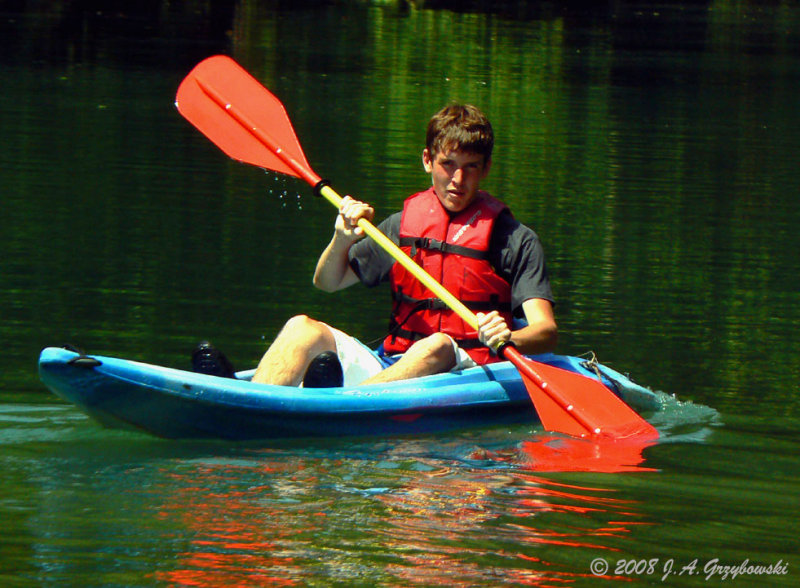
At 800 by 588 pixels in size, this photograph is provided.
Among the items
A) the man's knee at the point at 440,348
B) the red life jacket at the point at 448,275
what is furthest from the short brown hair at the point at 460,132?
the man's knee at the point at 440,348

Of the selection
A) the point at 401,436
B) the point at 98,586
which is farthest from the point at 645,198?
the point at 98,586

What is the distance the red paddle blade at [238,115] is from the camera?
6.21 metres

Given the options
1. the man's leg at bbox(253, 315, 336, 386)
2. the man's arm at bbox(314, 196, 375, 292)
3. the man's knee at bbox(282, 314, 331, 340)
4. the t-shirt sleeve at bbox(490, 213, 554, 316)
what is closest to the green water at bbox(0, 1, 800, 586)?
the man's leg at bbox(253, 315, 336, 386)

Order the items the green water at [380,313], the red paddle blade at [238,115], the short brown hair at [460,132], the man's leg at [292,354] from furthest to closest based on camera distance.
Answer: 1. the red paddle blade at [238,115]
2. the short brown hair at [460,132]
3. the man's leg at [292,354]
4. the green water at [380,313]

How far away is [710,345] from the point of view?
22.5 ft

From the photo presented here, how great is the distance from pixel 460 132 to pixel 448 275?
541mm

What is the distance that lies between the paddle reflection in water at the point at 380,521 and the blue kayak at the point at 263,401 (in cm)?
17

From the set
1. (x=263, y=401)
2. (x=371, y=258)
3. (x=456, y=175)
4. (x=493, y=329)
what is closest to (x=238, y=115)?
(x=371, y=258)

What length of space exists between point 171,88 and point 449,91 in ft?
11.3

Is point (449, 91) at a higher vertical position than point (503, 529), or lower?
higher

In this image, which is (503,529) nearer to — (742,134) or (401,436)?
(401,436)

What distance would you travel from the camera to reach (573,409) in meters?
5.07

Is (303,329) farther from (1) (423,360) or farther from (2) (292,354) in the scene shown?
(1) (423,360)

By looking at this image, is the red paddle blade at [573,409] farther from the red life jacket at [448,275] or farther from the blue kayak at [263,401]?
the red life jacket at [448,275]
